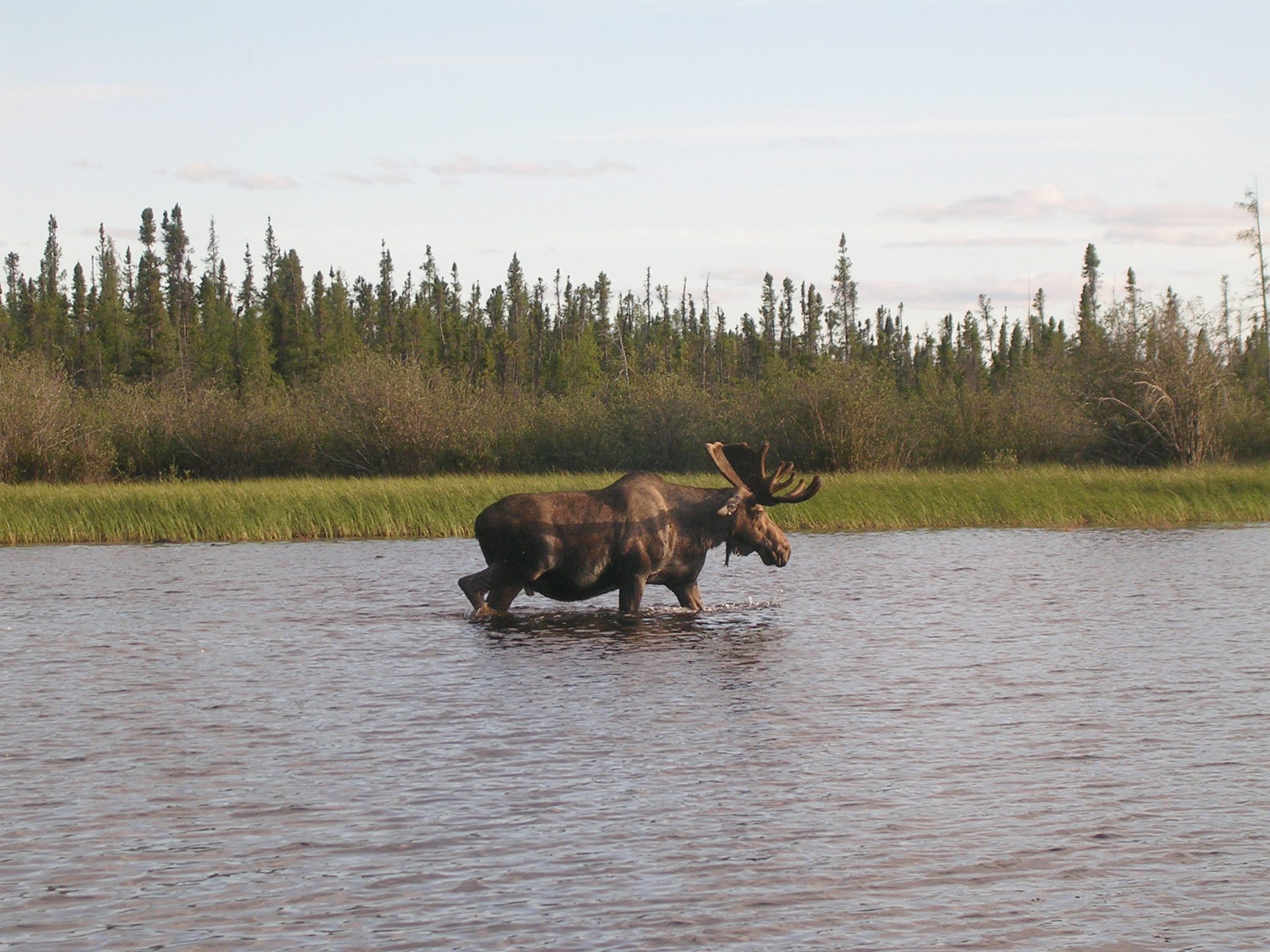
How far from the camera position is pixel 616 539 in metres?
17.7

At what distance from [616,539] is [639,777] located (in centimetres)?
751

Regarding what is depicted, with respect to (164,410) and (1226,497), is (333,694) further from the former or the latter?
(164,410)

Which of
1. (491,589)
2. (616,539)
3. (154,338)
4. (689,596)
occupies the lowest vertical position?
(689,596)

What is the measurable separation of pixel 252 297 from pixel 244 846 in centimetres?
15250

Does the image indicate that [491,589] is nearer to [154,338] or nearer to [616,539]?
[616,539]

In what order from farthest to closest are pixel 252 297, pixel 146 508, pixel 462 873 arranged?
pixel 252 297 → pixel 146 508 → pixel 462 873

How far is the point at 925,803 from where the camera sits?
9.60 metres

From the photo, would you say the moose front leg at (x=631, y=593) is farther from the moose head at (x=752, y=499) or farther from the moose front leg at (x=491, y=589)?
the moose head at (x=752, y=499)

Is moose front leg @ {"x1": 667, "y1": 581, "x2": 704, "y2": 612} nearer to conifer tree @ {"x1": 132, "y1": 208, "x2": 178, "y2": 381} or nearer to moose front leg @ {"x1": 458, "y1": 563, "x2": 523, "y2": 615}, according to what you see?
moose front leg @ {"x1": 458, "y1": 563, "x2": 523, "y2": 615}

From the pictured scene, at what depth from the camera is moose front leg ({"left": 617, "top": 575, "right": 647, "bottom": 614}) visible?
58.8 feet

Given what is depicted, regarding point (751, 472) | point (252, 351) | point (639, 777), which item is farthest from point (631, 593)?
point (252, 351)

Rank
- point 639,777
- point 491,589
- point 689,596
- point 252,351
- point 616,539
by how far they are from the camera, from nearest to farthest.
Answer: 1. point 639,777
2. point 616,539
3. point 491,589
4. point 689,596
5. point 252,351

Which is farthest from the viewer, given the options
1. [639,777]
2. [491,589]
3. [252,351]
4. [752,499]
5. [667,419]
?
[252,351]

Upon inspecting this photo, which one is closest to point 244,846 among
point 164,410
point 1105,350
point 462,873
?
point 462,873
